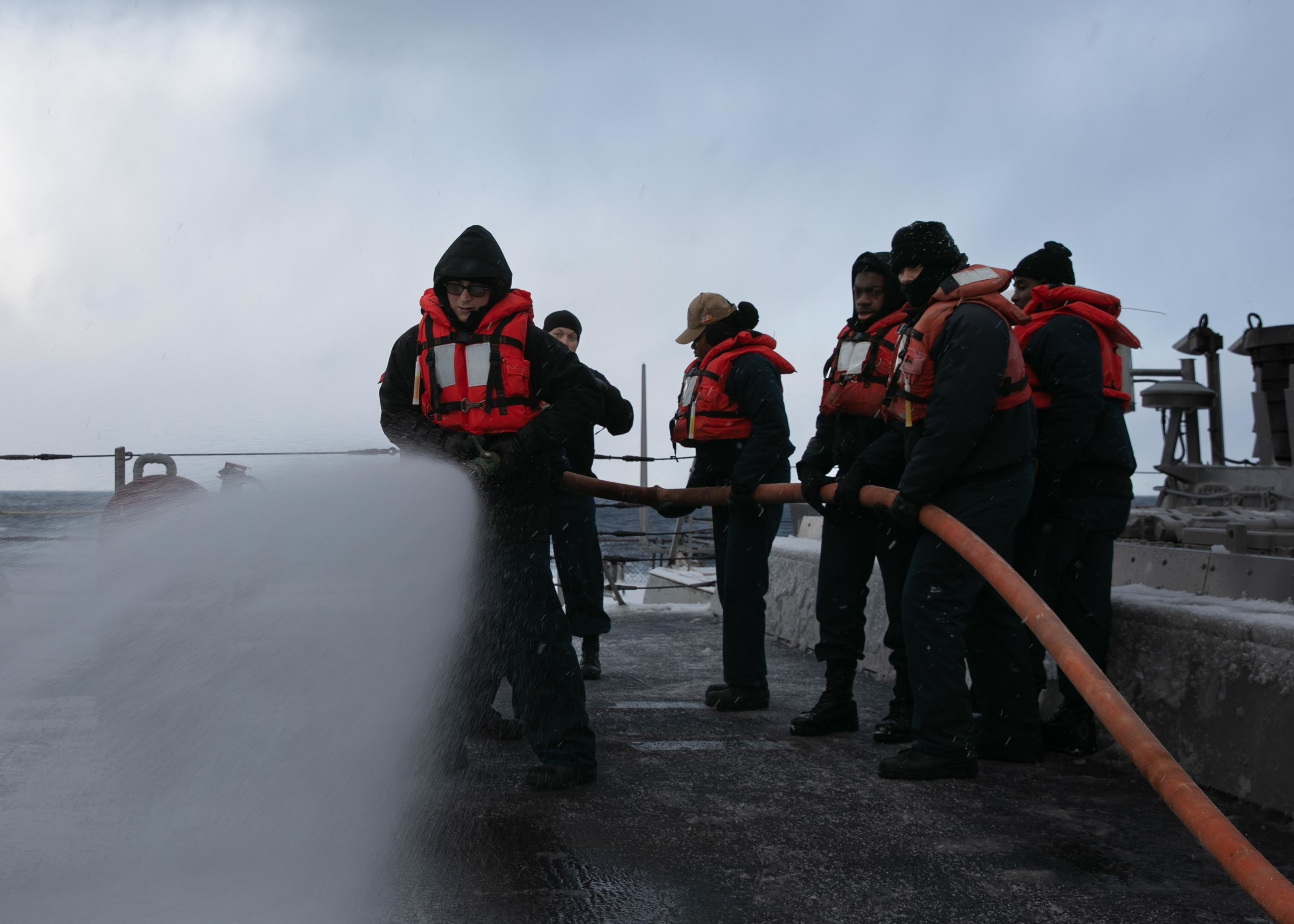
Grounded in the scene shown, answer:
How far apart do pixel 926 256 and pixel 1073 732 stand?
210cm

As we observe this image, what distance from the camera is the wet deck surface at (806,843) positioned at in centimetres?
271

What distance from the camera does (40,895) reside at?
8.46 feet

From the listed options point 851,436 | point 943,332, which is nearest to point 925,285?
point 943,332

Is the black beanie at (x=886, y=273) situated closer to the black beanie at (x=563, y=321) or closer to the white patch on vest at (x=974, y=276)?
the white patch on vest at (x=974, y=276)

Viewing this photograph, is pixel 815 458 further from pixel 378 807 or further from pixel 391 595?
pixel 378 807

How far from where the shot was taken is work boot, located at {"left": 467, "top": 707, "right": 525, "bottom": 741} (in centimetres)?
468

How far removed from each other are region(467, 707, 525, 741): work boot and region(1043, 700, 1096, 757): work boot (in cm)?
232

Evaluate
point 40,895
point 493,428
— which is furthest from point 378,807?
point 493,428

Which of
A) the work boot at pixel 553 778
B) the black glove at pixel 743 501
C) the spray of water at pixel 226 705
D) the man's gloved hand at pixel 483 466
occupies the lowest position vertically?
the work boot at pixel 553 778

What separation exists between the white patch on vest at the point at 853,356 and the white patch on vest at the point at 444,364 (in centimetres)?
192

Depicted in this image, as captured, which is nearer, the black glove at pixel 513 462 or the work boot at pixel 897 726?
the black glove at pixel 513 462

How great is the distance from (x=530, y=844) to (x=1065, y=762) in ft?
7.95

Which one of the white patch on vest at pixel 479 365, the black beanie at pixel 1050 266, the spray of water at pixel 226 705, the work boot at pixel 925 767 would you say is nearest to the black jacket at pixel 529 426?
the white patch on vest at pixel 479 365

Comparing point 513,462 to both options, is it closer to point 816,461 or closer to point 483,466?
point 483,466
